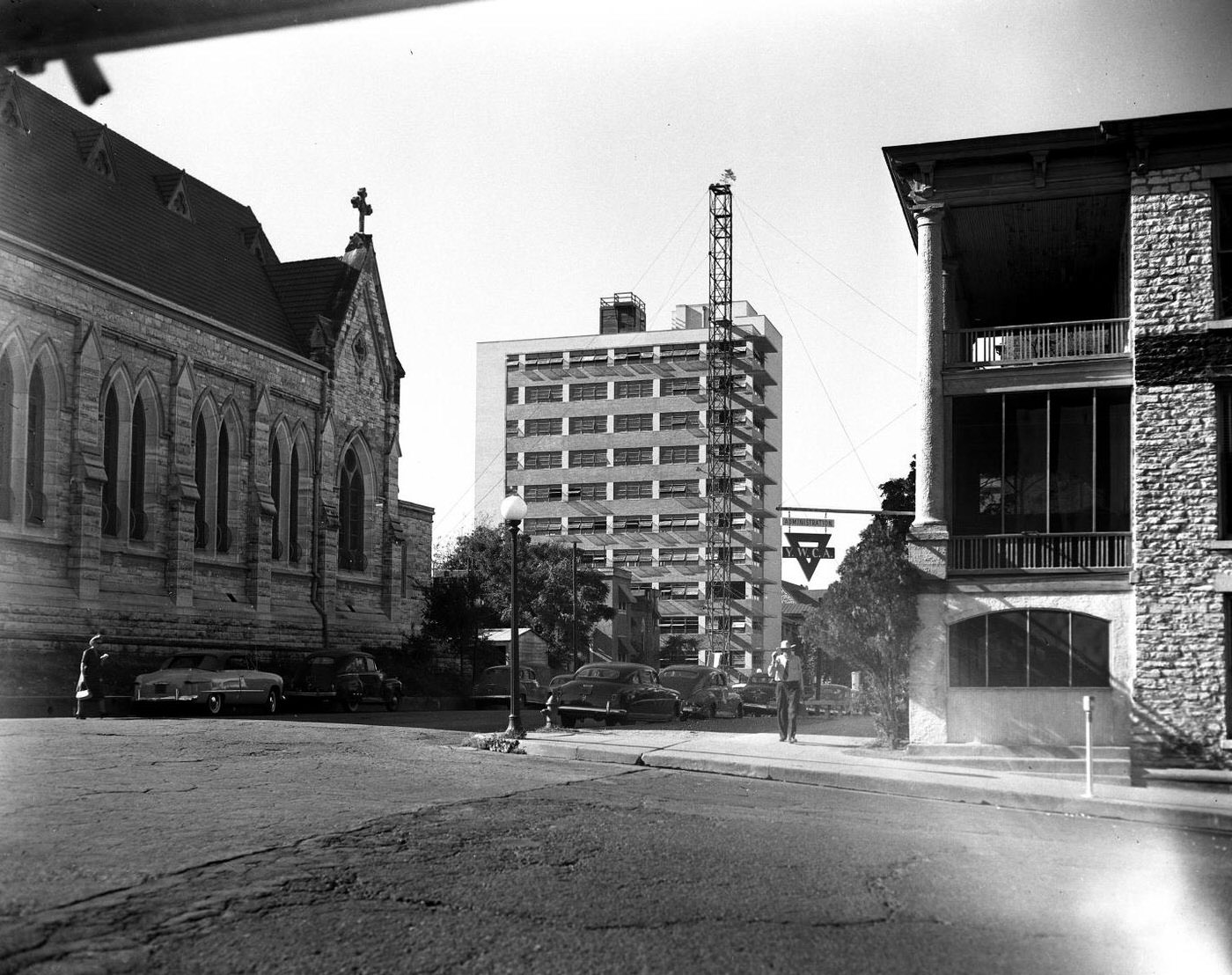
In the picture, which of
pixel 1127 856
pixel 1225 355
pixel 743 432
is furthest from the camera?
pixel 743 432

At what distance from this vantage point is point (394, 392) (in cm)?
4775

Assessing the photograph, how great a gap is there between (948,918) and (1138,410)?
14.0 meters

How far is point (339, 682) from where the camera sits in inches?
1174

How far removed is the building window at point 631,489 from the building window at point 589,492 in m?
0.98

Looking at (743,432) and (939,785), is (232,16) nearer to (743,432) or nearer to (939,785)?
(939,785)

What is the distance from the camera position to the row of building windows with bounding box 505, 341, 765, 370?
102 meters

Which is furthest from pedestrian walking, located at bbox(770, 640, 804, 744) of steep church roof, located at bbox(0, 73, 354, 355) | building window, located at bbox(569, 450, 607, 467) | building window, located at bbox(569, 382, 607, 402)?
building window, located at bbox(569, 382, 607, 402)

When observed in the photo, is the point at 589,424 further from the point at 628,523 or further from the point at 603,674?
the point at 603,674

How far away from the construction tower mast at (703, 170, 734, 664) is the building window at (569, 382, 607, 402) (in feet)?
30.7

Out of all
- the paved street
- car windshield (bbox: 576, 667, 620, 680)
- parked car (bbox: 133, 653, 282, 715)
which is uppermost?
the paved street

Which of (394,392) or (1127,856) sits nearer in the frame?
(1127,856)

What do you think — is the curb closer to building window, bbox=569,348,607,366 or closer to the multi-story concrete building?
the multi-story concrete building

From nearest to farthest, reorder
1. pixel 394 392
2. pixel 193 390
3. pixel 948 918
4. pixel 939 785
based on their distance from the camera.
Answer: pixel 948 918, pixel 939 785, pixel 193 390, pixel 394 392

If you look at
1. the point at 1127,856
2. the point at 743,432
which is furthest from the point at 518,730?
the point at 743,432
